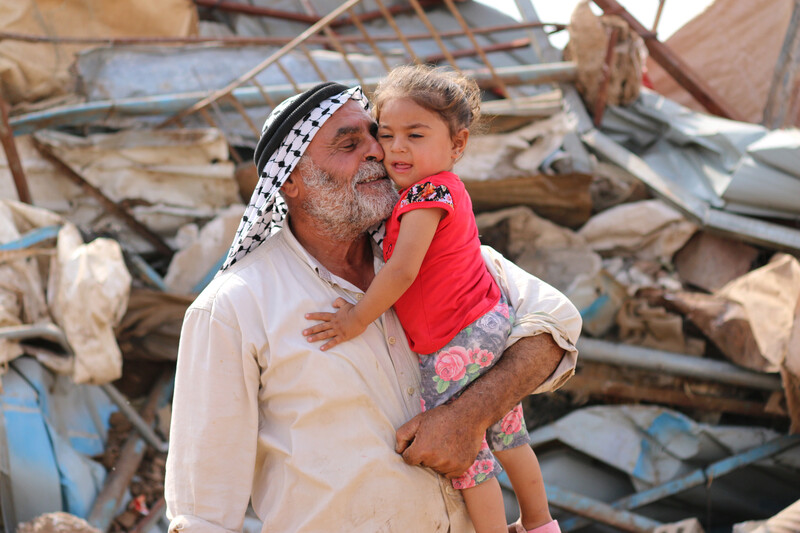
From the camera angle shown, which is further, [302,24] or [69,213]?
[302,24]

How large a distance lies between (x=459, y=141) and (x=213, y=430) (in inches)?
43.1

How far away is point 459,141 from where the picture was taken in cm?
222

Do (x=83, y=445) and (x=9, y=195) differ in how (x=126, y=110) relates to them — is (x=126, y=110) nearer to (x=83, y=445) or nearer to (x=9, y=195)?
(x=9, y=195)

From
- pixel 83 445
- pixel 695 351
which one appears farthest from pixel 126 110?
pixel 695 351

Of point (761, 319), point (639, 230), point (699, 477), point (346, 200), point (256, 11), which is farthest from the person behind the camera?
point (256, 11)

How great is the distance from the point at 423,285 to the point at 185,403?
712mm

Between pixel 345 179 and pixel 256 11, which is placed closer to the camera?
pixel 345 179

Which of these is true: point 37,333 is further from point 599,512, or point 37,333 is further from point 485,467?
point 599,512

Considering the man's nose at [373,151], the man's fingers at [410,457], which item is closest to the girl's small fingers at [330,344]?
the man's fingers at [410,457]

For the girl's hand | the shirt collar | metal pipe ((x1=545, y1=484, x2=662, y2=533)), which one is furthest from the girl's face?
metal pipe ((x1=545, y1=484, x2=662, y2=533))

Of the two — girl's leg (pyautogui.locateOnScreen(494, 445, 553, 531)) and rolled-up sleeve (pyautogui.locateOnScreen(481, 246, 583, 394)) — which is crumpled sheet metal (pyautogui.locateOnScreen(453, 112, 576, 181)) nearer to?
rolled-up sleeve (pyautogui.locateOnScreen(481, 246, 583, 394))

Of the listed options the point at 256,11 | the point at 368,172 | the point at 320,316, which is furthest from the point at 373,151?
the point at 256,11

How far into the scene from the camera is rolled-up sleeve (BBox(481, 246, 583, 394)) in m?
2.08

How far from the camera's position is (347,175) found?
2.19 meters
